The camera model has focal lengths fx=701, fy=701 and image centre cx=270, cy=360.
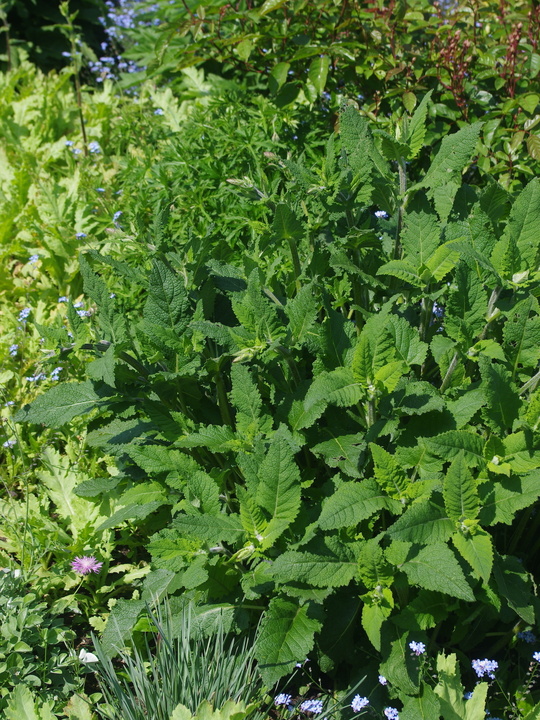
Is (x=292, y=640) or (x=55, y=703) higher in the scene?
(x=292, y=640)

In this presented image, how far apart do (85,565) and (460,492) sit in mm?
1312

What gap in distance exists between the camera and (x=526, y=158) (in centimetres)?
323

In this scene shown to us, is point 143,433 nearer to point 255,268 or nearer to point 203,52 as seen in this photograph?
point 255,268

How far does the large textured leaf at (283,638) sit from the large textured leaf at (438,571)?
30cm

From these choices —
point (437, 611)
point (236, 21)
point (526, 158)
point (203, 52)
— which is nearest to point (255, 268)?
point (437, 611)

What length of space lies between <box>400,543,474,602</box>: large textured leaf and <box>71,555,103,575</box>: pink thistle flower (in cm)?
111

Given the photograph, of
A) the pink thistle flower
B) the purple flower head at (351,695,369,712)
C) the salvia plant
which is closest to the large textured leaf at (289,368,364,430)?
the salvia plant

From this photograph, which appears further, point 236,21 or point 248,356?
point 236,21

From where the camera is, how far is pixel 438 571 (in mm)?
1747

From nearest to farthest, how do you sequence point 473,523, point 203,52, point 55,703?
point 473,523
point 55,703
point 203,52

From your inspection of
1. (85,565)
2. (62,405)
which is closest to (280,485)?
(62,405)

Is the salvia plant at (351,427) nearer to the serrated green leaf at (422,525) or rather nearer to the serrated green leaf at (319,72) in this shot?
the serrated green leaf at (422,525)

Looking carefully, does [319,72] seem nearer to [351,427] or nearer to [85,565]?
[351,427]

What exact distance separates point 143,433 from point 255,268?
654mm
